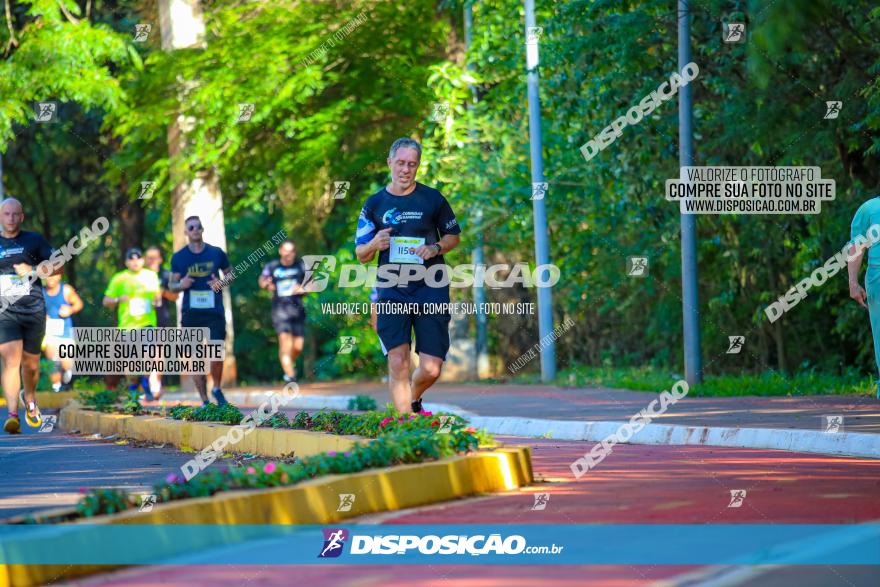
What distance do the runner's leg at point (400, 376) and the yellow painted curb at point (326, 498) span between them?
5.99 feet

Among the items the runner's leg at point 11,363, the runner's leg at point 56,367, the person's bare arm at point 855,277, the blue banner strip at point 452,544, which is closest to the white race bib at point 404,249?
the person's bare arm at point 855,277

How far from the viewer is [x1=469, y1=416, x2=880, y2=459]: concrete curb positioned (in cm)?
1098

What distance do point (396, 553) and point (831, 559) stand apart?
1.86 metres

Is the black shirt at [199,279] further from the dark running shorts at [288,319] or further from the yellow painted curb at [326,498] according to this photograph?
the yellow painted curb at [326,498]

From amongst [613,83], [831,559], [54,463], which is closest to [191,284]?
[54,463]

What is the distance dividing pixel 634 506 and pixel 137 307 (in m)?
15.2

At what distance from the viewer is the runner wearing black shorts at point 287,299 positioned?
23828mm

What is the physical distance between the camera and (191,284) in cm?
1731

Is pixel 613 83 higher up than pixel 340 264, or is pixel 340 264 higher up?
pixel 613 83

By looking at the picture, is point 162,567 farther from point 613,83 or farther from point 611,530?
point 613,83

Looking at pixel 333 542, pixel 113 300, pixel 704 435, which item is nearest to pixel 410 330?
pixel 704 435

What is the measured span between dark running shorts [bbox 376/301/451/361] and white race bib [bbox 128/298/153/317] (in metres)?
11.5

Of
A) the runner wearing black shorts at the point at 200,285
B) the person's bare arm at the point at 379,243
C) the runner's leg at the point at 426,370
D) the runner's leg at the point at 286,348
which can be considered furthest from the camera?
the runner's leg at the point at 286,348

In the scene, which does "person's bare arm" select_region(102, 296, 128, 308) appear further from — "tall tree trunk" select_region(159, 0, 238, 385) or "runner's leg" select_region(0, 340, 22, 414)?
"runner's leg" select_region(0, 340, 22, 414)
